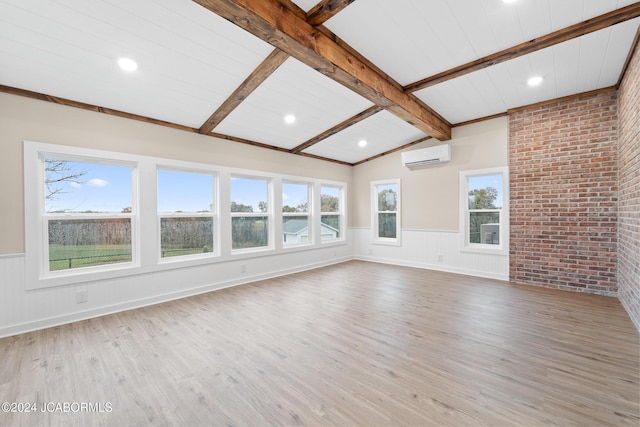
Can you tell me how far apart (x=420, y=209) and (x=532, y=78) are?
2.98 metres

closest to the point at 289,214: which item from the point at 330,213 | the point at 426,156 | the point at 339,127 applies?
the point at 330,213

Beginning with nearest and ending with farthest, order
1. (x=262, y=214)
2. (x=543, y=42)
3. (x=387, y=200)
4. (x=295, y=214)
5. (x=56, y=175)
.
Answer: (x=543, y=42) < (x=56, y=175) < (x=262, y=214) < (x=295, y=214) < (x=387, y=200)

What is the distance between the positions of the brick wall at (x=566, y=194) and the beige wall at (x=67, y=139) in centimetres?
506

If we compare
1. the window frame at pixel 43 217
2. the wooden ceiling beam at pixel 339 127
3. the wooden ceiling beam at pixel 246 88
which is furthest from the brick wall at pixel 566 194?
the window frame at pixel 43 217

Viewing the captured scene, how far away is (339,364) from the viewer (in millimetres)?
2211

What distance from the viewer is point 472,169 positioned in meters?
5.16

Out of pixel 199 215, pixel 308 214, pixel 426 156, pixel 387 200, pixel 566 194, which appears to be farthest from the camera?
pixel 387 200

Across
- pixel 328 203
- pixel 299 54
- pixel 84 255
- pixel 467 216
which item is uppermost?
pixel 299 54

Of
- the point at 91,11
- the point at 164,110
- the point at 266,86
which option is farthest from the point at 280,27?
the point at 164,110

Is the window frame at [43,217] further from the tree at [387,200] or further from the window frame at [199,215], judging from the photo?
the tree at [387,200]

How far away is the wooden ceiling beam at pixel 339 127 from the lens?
4264 mm

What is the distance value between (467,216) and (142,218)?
5637 millimetres

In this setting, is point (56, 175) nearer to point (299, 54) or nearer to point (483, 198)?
point (299, 54)

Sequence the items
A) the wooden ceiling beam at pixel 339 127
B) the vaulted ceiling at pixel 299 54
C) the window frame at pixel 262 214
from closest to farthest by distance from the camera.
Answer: the vaulted ceiling at pixel 299 54, the wooden ceiling beam at pixel 339 127, the window frame at pixel 262 214
